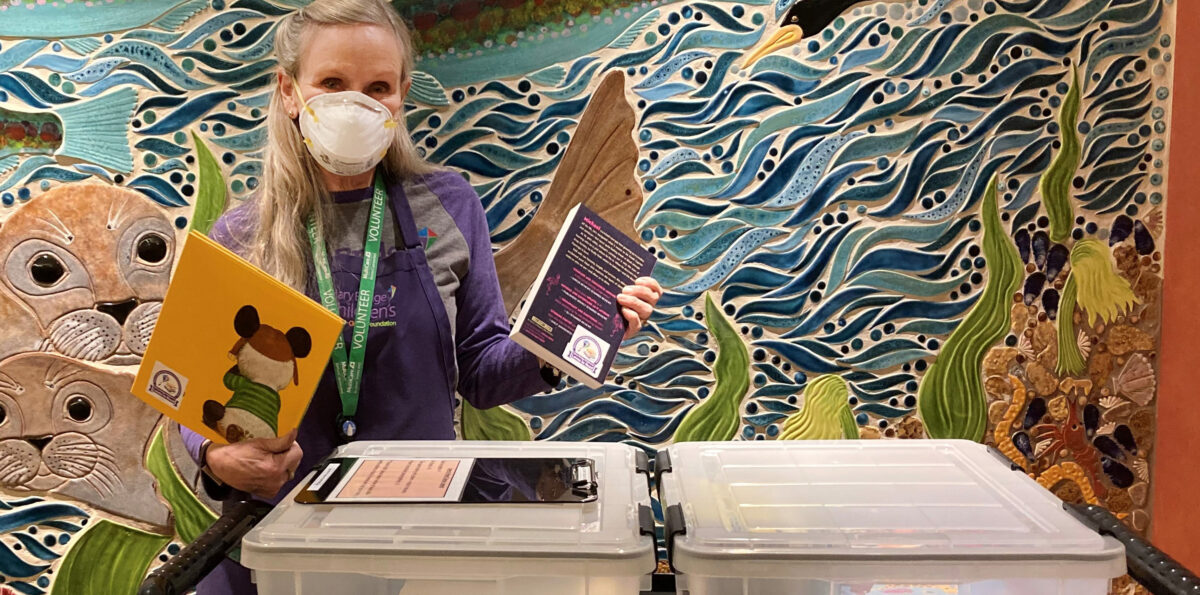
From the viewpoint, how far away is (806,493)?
1.01 metres

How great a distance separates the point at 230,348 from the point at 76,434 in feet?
5.42

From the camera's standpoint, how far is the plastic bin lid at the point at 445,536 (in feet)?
2.82

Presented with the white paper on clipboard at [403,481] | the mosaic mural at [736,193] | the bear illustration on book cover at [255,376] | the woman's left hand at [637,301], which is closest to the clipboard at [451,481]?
the white paper on clipboard at [403,481]

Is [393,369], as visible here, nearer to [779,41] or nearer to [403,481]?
[403,481]

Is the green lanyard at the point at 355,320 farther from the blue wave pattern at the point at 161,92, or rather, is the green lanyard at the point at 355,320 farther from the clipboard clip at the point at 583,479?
the blue wave pattern at the point at 161,92

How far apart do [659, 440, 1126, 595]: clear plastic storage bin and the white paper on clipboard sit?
0.88 feet

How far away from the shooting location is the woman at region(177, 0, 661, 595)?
57.4 inches

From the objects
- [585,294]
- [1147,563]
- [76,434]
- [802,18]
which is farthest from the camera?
[76,434]

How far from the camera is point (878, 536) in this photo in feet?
2.84

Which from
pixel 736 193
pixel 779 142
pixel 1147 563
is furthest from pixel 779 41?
pixel 1147 563

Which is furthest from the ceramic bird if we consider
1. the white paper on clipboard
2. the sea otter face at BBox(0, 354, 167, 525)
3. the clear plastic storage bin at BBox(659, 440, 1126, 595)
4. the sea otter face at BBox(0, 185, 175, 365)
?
the sea otter face at BBox(0, 354, 167, 525)

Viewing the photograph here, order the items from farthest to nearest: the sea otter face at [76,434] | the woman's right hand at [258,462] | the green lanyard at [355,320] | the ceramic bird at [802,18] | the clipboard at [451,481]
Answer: the sea otter face at [76,434] → the ceramic bird at [802,18] → the green lanyard at [355,320] → the woman's right hand at [258,462] → the clipboard at [451,481]

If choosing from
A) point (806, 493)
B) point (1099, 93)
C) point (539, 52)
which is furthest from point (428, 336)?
point (1099, 93)

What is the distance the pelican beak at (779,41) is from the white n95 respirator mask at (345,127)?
1.09 meters
